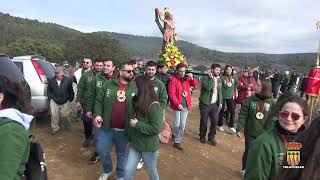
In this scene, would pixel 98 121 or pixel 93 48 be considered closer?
pixel 98 121

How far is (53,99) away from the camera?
8.63m

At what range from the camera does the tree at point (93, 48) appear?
84062 millimetres

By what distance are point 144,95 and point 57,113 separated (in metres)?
4.44

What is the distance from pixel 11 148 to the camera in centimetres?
227

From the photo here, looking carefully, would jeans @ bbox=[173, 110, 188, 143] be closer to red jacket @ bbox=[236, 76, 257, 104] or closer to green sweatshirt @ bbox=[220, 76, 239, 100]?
green sweatshirt @ bbox=[220, 76, 239, 100]

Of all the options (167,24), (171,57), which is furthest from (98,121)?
(167,24)

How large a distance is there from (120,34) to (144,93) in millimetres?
165495

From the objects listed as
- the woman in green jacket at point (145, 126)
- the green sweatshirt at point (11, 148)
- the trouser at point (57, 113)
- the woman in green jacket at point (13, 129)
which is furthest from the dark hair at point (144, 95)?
the trouser at point (57, 113)

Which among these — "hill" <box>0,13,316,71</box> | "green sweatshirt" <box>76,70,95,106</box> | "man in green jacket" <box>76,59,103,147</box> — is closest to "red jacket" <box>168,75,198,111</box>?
"man in green jacket" <box>76,59,103,147</box>

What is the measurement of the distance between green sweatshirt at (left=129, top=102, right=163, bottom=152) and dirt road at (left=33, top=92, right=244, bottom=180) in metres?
1.84

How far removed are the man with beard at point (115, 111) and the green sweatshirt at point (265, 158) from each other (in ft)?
9.86

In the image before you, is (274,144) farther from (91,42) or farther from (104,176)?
(91,42)

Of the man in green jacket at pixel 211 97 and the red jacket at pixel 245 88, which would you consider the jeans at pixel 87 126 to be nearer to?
the man in green jacket at pixel 211 97

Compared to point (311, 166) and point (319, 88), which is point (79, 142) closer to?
point (319, 88)
